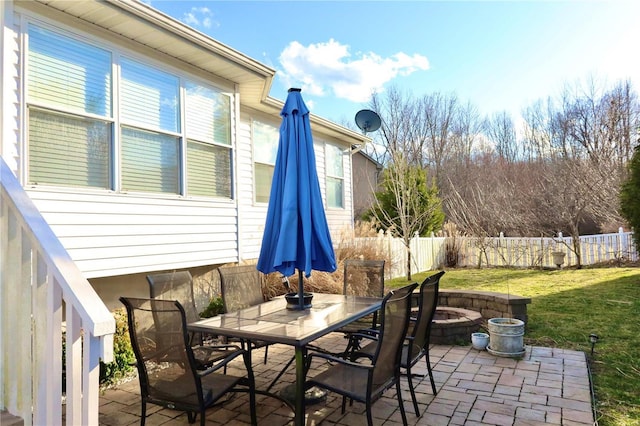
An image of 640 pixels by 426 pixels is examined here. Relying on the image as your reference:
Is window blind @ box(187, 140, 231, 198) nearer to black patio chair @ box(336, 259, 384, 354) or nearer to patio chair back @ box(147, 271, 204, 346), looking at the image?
patio chair back @ box(147, 271, 204, 346)

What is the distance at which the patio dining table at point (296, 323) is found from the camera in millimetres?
2732

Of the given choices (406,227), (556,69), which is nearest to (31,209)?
(406,227)

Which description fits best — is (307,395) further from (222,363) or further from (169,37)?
(169,37)

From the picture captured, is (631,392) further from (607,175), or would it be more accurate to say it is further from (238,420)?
(607,175)

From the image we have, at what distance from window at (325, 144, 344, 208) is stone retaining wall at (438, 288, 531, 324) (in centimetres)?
440

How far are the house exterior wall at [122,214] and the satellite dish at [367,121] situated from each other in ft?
13.2

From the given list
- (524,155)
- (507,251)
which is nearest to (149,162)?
(507,251)

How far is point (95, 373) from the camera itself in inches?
62.0

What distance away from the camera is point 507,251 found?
12211 millimetres

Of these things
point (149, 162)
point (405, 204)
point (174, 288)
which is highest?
point (149, 162)

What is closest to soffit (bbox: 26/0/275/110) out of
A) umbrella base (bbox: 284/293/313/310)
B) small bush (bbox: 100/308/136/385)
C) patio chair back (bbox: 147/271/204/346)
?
patio chair back (bbox: 147/271/204/346)

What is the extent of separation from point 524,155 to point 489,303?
18.5 m

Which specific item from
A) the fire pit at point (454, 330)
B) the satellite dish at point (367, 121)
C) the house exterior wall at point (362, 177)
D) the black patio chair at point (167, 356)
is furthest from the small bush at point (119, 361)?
the house exterior wall at point (362, 177)

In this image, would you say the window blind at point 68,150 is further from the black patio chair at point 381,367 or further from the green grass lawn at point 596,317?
the green grass lawn at point 596,317
